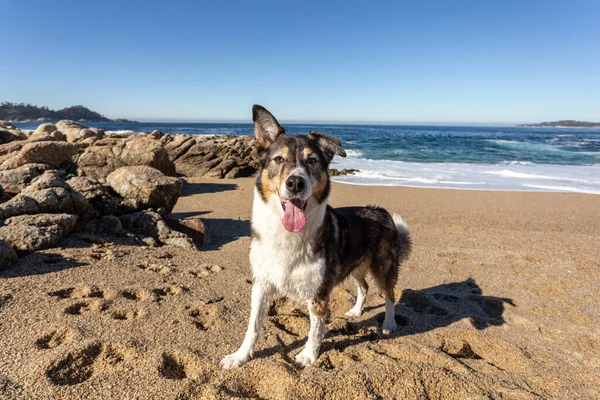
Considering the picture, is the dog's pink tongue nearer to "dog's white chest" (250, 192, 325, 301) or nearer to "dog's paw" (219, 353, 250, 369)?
"dog's white chest" (250, 192, 325, 301)

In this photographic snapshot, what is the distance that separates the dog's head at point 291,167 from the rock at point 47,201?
13.9 feet

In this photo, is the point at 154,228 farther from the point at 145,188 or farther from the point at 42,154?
the point at 42,154

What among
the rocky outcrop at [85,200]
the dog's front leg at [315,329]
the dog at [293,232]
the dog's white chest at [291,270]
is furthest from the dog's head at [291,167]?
the rocky outcrop at [85,200]

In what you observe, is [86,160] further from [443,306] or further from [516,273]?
[516,273]

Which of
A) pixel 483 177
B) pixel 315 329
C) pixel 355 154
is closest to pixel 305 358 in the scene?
pixel 315 329

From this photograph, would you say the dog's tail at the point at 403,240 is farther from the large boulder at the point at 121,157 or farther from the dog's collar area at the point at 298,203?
the large boulder at the point at 121,157

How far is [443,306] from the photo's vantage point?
4.84m

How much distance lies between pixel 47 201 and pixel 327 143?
498 cm

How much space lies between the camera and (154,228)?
21.5 feet

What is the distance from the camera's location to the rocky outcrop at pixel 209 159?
16.3m

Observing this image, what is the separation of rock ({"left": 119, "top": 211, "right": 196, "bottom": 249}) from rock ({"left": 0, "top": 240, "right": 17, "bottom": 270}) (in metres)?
2.13

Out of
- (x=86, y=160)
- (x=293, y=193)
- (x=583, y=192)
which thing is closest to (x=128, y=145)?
(x=86, y=160)

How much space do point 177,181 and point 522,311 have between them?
7.24 metres

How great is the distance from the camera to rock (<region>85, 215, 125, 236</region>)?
6.01m
